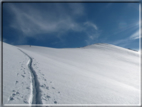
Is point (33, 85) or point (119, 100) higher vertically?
point (33, 85)

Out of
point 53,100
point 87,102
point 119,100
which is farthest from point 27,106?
point 119,100

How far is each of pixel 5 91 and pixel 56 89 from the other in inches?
72.7

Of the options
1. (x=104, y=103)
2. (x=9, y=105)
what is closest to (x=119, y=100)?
(x=104, y=103)

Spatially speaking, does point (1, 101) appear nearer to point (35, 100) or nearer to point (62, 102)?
point (35, 100)

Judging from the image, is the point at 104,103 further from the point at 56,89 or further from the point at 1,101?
the point at 1,101

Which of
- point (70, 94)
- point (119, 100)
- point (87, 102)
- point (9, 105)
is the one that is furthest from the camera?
point (119, 100)

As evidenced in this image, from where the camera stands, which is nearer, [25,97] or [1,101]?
[1,101]

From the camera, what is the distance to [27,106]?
3.00m

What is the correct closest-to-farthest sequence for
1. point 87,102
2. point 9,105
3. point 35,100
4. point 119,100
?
1. point 9,105
2. point 35,100
3. point 87,102
4. point 119,100

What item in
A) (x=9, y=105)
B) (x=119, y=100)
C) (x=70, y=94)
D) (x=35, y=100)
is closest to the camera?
(x=9, y=105)

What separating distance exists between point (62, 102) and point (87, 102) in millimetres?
970

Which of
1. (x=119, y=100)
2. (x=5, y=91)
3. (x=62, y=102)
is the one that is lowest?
(x=119, y=100)

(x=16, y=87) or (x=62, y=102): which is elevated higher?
(x=16, y=87)

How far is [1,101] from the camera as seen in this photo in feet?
10.1
